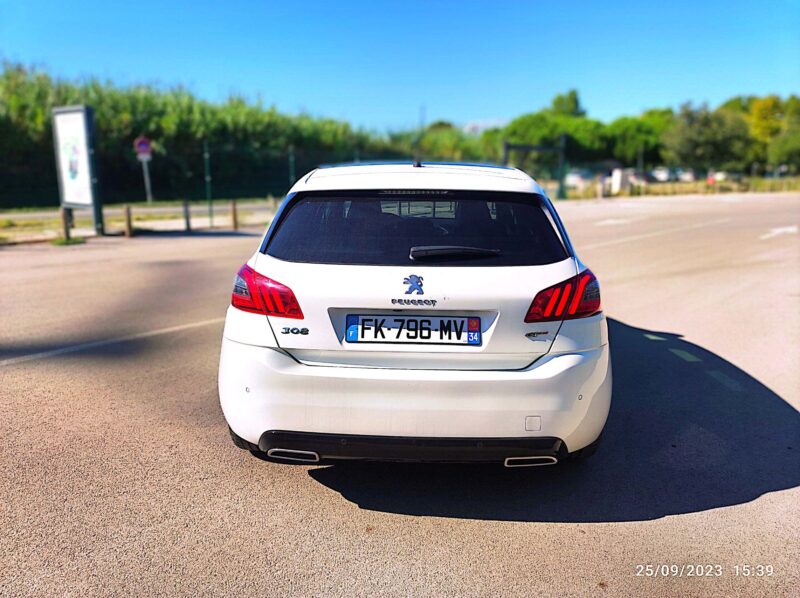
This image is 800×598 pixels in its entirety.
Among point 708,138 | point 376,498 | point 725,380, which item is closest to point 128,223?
point 725,380

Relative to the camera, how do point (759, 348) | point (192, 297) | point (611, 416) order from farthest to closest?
1. point (192, 297)
2. point (759, 348)
3. point (611, 416)

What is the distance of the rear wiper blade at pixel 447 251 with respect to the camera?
3.21m

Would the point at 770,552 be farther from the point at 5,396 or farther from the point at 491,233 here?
the point at 5,396

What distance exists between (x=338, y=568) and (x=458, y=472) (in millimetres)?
1147

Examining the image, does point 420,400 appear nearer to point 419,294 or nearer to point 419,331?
point 419,331

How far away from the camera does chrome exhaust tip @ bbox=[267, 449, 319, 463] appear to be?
317 cm

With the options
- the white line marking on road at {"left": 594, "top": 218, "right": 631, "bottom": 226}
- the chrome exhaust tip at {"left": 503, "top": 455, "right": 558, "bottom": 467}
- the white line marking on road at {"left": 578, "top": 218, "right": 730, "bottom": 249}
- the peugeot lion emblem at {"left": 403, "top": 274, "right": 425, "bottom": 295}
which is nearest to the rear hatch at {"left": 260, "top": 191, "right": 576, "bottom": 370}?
the peugeot lion emblem at {"left": 403, "top": 274, "right": 425, "bottom": 295}

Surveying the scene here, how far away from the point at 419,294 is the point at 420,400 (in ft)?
1.57

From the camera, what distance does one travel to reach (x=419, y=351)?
310cm

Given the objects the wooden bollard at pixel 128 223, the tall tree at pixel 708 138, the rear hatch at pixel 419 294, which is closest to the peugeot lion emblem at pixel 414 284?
the rear hatch at pixel 419 294

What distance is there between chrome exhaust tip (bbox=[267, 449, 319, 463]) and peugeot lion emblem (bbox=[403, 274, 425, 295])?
0.89m

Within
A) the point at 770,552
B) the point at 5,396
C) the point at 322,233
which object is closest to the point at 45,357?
the point at 5,396

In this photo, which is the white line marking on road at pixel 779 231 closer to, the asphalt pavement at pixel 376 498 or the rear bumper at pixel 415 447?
the asphalt pavement at pixel 376 498

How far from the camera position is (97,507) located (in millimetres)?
3338
